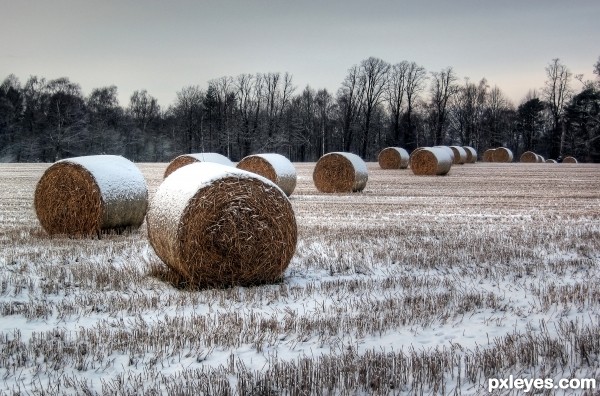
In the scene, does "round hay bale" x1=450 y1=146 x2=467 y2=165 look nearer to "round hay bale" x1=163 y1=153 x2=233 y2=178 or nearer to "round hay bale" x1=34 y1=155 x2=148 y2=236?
"round hay bale" x1=163 y1=153 x2=233 y2=178

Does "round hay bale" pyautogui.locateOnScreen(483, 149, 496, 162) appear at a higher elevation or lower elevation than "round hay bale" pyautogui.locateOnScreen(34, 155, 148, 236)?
higher

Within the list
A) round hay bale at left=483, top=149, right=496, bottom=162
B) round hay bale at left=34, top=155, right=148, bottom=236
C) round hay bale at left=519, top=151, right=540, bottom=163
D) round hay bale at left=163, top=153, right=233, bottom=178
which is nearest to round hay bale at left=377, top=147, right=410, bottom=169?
round hay bale at left=483, top=149, right=496, bottom=162

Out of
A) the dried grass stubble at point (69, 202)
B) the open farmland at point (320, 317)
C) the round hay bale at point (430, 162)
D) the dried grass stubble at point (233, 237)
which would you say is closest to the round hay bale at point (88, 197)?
the dried grass stubble at point (69, 202)

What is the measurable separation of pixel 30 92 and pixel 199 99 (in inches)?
878

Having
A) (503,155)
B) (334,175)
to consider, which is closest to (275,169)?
(334,175)

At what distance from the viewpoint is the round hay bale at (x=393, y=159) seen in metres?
38.9

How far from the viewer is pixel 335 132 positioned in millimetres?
79875

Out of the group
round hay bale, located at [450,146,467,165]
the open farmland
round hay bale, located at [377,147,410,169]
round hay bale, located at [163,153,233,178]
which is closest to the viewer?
the open farmland

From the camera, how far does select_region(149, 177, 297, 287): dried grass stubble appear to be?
7223mm

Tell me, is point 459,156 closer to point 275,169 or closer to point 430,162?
point 430,162

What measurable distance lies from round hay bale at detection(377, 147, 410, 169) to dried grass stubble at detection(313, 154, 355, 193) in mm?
17072

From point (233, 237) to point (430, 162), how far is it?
88.8ft

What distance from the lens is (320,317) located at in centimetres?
574

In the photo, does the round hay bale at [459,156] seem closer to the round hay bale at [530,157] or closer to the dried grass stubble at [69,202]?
the round hay bale at [530,157]
